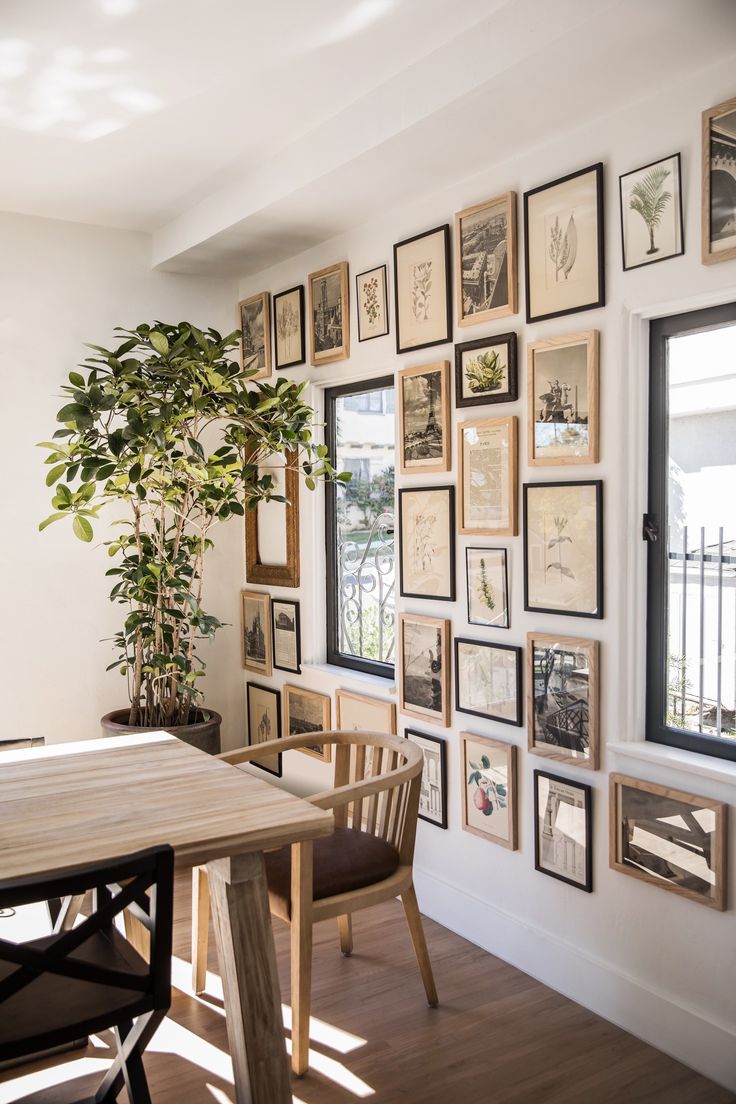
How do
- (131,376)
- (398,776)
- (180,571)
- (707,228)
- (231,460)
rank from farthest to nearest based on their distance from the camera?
(231,460) → (180,571) → (131,376) → (398,776) → (707,228)

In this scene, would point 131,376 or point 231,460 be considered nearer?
point 131,376

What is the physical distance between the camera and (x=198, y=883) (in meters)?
2.69

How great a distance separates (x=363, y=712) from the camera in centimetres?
355

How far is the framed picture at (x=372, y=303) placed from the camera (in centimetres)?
338

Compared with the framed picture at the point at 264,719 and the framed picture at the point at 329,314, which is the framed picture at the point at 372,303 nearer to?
the framed picture at the point at 329,314

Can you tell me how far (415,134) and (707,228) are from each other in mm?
912

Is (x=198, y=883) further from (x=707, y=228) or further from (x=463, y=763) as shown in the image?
(x=707, y=228)

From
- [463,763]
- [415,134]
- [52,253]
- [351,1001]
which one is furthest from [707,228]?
[52,253]

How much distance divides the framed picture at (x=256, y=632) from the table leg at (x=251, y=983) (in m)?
2.37

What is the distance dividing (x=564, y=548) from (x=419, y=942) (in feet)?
3.95

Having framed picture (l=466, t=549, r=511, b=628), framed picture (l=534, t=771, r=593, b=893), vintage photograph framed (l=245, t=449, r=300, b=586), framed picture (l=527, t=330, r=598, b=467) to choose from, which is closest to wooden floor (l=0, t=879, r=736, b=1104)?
framed picture (l=534, t=771, r=593, b=893)

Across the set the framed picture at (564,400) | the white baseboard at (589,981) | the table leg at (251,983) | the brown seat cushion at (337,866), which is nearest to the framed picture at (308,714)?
the white baseboard at (589,981)

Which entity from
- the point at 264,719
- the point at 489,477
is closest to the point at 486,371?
the point at 489,477

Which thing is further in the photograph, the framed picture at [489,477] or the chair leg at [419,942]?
the framed picture at [489,477]
